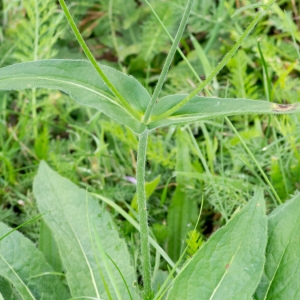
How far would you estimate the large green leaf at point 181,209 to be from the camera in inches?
58.5

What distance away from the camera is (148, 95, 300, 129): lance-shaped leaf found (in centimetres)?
99

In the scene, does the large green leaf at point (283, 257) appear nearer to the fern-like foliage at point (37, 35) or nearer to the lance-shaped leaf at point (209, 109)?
the lance-shaped leaf at point (209, 109)

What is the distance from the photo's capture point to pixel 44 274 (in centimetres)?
120

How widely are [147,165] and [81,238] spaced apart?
0.61 m

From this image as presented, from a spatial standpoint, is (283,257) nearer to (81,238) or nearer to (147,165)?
(81,238)

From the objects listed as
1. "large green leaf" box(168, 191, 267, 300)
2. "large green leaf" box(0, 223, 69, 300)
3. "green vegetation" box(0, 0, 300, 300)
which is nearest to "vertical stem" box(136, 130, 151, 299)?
"green vegetation" box(0, 0, 300, 300)

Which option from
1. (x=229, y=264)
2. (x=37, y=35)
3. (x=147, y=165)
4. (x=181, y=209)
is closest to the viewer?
(x=229, y=264)

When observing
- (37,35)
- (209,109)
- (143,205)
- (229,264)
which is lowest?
(229,264)

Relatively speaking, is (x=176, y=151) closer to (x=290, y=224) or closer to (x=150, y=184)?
(x=150, y=184)

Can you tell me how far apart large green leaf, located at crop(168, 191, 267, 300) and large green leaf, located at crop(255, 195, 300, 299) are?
7 centimetres

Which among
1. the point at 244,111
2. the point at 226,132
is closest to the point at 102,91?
the point at 244,111

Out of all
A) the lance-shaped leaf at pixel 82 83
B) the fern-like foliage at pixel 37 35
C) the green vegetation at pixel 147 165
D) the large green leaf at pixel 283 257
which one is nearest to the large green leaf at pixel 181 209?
the green vegetation at pixel 147 165

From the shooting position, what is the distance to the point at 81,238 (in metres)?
1.27

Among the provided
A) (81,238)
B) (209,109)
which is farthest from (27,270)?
(209,109)
